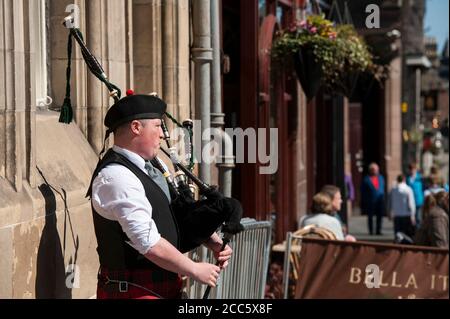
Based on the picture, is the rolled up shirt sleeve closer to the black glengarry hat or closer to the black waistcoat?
the black waistcoat

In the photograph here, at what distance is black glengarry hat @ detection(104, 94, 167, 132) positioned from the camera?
4.76 metres

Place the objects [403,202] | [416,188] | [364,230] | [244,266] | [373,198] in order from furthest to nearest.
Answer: [364,230] < [373,198] < [416,188] < [403,202] < [244,266]

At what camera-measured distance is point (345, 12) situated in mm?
12523

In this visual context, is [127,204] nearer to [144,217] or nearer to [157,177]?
[144,217]

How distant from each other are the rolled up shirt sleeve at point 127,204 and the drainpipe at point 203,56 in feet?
10.1

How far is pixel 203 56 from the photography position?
7930 mm

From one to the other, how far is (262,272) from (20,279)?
108 inches

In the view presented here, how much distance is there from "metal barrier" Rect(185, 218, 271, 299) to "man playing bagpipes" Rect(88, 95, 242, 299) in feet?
6.97

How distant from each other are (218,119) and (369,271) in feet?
6.23

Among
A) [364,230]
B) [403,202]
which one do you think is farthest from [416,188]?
[364,230]

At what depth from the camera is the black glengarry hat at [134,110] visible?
476cm

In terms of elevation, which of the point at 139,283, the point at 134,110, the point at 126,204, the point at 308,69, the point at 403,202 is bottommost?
the point at 403,202

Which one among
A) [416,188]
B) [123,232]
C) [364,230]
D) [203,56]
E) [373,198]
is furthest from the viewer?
[364,230]
